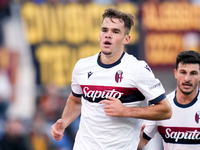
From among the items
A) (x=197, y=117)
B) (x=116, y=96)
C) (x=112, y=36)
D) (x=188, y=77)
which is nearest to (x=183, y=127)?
(x=197, y=117)

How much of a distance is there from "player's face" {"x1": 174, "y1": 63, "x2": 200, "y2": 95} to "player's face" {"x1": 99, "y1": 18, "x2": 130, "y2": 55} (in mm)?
851

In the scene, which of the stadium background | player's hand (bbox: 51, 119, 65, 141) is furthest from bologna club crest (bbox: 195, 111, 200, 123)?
the stadium background

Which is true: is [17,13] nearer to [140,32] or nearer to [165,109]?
[140,32]

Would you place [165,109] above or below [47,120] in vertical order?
above

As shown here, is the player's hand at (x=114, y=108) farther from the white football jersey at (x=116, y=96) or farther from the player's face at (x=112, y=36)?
the player's face at (x=112, y=36)

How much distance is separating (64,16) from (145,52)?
246cm

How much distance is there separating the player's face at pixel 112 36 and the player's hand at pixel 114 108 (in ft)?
1.78

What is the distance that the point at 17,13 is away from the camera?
540 inches

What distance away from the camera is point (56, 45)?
46.4 ft

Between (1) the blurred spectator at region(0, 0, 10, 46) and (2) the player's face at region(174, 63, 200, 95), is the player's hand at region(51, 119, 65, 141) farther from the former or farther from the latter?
(1) the blurred spectator at region(0, 0, 10, 46)

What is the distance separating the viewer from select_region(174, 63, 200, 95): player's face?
6320mm

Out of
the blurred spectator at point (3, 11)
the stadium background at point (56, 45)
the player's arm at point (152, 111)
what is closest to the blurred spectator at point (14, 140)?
the stadium background at point (56, 45)

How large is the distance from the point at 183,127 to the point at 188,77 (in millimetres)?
586

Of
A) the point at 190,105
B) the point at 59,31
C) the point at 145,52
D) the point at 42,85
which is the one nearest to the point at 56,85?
the point at 42,85
